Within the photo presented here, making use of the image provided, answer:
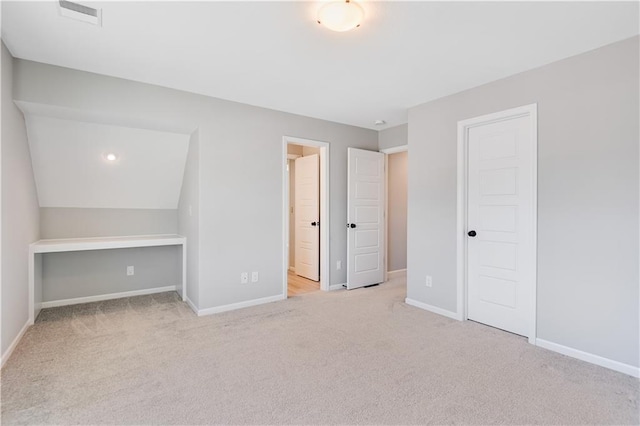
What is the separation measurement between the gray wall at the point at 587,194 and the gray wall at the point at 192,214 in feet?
10.0

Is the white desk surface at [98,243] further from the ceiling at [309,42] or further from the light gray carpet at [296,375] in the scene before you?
the ceiling at [309,42]

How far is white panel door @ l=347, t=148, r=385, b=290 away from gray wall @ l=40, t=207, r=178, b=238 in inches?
97.5

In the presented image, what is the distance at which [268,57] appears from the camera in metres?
2.60

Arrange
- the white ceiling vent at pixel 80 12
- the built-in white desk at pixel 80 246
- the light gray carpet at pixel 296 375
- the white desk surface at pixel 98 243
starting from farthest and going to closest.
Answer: the white desk surface at pixel 98 243, the built-in white desk at pixel 80 246, the white ceiling vent at pixel 80 12, the light gray carpet at pixel 296 375

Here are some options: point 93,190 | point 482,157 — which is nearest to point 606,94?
point 482,157

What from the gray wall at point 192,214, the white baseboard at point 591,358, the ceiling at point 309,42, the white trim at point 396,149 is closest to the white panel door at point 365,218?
the white trim at point 396,149

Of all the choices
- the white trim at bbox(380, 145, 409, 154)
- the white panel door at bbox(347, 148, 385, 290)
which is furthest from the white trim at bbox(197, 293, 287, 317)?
the white trim at bbox(380, 145, 409, 154)

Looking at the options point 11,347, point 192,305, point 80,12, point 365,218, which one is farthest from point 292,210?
point 80,12

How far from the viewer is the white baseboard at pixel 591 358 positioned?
7.49ft

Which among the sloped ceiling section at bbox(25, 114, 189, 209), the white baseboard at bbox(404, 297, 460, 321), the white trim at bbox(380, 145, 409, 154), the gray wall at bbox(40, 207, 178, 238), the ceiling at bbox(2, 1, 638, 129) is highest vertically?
the ceiling at bbox(2, 1, 638, 129)

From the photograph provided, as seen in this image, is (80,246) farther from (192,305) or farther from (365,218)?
(365,218)

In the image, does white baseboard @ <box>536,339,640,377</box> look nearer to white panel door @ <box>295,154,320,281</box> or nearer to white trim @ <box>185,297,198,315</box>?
white panel door @ <box>295,154,320,281</box>

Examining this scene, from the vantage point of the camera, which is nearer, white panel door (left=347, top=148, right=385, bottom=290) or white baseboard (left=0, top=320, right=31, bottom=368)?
white baseboard (left=0, top=320, right=31, bottom=368)

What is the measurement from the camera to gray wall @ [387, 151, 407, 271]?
564cm
